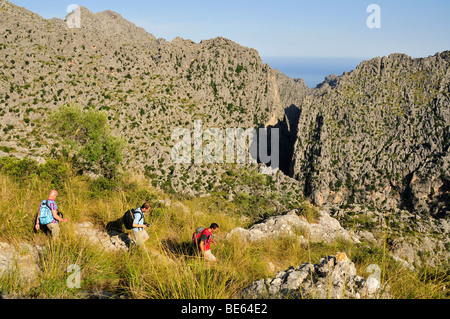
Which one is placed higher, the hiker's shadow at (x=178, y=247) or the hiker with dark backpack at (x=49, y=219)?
the hiker with dark backpack at (x=49, y=219)

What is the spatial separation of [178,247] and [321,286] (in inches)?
144

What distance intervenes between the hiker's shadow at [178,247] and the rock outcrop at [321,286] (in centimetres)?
223

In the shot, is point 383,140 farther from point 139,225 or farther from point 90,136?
point 139,225

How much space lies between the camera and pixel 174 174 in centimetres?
8250

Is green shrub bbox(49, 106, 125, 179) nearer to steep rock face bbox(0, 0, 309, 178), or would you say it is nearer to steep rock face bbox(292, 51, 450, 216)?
steep rock face bbox(0, 0, 309, 178)

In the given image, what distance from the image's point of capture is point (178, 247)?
590 centimetres

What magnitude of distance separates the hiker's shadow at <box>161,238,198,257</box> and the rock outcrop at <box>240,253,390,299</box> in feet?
7.31

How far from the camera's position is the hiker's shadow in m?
5.57

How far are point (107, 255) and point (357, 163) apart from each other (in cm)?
14204

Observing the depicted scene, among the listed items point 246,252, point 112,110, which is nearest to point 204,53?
point 112,110

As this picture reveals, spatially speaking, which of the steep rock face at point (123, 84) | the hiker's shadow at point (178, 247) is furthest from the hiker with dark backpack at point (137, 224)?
the steep rock face at point (123, 84)

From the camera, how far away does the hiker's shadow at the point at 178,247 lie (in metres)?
5.57

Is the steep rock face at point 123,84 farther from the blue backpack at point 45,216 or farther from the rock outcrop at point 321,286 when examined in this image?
the rock outcrop at point 321,286
